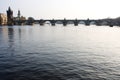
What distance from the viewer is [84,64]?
2472 cm

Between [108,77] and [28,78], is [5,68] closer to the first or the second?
[28,78]

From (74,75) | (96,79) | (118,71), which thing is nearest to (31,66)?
(74,75)

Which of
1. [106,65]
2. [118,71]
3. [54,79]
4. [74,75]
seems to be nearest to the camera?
[54,79]

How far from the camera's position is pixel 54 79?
1792cm

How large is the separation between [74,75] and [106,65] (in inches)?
274

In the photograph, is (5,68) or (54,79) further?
(5,68)

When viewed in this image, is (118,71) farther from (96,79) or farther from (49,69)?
(49,69)

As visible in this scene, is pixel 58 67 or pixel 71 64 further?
pixel 71 64

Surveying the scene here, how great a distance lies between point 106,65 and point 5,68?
1302 cm

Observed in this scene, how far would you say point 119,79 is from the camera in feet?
60.1

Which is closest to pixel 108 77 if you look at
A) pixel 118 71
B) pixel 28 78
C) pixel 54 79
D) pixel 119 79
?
pixel 119 79

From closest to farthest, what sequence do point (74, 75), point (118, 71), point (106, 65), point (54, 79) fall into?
point (54, 79)
point (74, 75)
point (118, 71)
point (106, 65)

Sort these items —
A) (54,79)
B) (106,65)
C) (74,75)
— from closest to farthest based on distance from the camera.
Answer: (54,79) < (74,75) < (106,65)

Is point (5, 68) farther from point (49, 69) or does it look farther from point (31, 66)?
point (49, 69)
